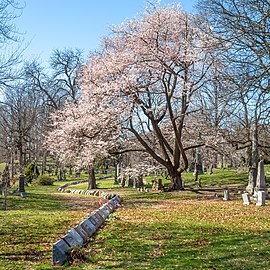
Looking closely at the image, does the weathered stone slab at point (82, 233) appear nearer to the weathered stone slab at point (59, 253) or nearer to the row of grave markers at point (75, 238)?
the row of grave markers at point (75, 238)

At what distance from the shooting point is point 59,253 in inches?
255

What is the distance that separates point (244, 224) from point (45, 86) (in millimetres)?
28001

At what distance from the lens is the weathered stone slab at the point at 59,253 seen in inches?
251

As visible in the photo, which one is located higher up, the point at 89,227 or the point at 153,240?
the point at 89,227

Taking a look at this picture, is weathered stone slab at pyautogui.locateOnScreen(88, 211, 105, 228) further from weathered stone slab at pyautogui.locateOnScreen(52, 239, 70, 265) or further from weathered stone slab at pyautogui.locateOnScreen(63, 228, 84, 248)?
weathered stone slab at pyautogui.locateOnScreen(52, 239, 70, 265)

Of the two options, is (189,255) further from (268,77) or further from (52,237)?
(268,77)

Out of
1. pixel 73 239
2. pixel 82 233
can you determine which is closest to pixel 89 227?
pixel 82 233

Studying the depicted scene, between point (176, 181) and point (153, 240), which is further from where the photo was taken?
point (176, 181)

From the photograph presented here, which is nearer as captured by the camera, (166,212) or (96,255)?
(96,255)

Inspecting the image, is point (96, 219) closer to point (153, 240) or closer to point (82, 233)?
point (82, 233)

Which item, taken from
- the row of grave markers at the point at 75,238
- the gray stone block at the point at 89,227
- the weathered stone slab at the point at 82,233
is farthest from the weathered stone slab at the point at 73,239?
the gray stone block at the point at 89,227

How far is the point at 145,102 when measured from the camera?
2344 centimetres

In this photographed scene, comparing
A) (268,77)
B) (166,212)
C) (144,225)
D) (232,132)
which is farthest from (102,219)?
(232,132)

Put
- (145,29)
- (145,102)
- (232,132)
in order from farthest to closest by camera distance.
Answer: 1. (232,132)
2. (145,102)
3. (145,29)
